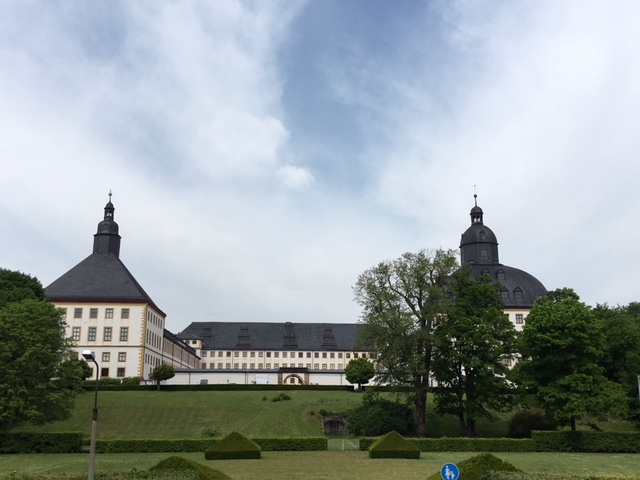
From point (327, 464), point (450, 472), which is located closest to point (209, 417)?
point (327, 464)

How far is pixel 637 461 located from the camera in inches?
1374

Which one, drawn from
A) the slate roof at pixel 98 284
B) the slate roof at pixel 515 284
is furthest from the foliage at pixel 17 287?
the slate roof at pixel 515 284

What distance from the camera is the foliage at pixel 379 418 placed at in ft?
162

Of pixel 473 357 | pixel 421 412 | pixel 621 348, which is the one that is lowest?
pixel 421 412

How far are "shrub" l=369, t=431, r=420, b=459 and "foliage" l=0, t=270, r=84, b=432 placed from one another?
69.8 feet

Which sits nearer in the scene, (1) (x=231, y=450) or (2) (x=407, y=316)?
(1) (x=231, y=450)

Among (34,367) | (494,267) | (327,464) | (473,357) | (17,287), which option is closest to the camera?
(327,464)

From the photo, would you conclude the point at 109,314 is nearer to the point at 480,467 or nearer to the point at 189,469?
the point at 189,469

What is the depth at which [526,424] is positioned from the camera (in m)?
49.7

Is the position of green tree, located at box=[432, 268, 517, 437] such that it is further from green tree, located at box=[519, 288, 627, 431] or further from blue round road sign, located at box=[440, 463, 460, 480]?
blue round road sign, located at box=[440, 463, 460, 480]

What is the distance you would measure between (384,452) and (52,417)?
74.8ft

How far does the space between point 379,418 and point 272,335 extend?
80.1 m

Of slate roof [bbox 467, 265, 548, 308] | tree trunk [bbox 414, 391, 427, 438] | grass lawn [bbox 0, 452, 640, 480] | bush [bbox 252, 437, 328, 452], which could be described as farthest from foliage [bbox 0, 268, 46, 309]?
slate roof [bbox 467, 265, 548, 308]

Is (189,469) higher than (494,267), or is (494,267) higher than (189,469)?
(494,267)
